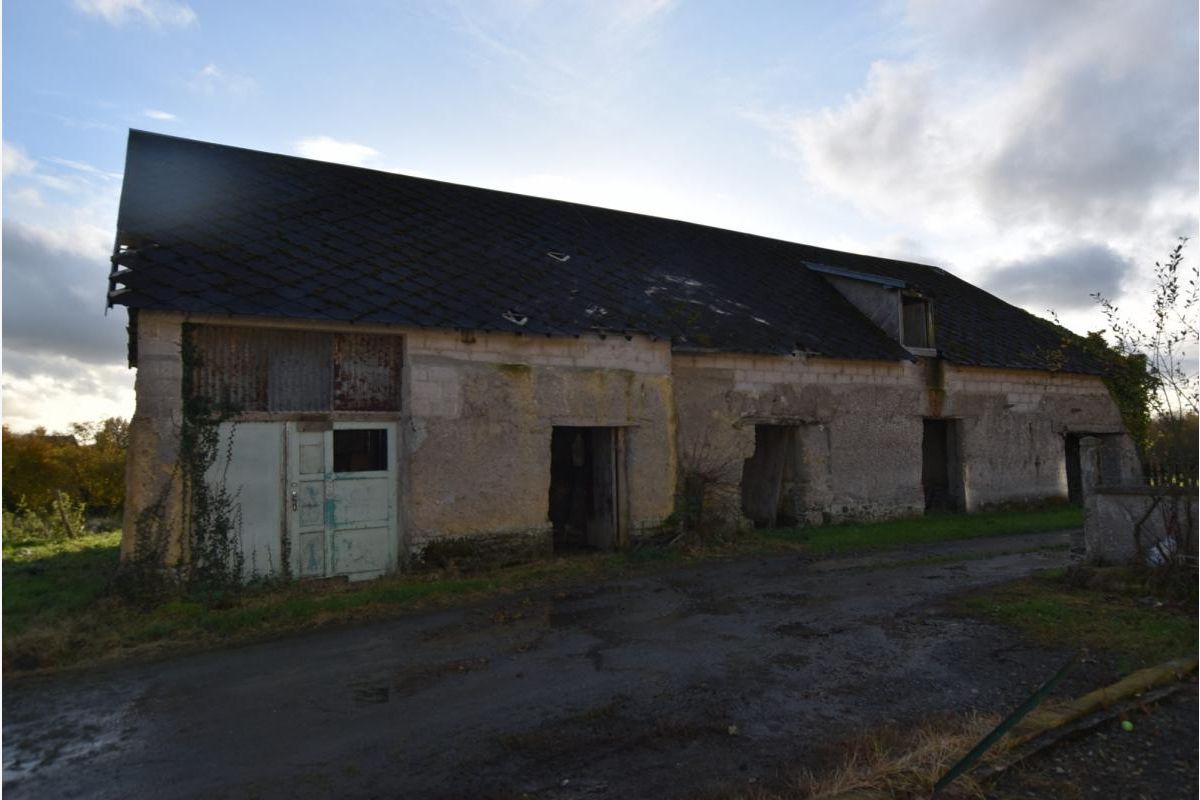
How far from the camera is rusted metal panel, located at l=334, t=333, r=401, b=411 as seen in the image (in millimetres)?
9023

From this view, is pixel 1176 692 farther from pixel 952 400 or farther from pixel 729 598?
pixel 952 400

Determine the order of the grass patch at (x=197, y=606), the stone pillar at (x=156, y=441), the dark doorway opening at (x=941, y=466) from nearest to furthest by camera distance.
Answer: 1. the grass patch at (x=197, y=606)
2. the stone pillar at (x=156, y=441)
3. the dark doorway opening at (x=941, y=466)

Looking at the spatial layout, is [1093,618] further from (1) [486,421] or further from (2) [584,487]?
(2) [584,487]

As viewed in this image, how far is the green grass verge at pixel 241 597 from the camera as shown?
21.0ft

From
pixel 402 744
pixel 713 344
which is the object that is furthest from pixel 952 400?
pixel 402 744

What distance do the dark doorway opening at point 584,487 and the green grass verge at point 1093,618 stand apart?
17.1ft

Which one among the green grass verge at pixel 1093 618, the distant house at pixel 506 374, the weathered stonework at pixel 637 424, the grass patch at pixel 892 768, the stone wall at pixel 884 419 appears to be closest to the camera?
the grass patch at pixel 892 768

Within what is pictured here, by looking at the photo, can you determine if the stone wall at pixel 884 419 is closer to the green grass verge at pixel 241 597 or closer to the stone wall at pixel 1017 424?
the stone wall at pixel 1017 424

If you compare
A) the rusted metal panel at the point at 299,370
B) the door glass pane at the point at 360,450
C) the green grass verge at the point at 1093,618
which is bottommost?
the green grass verge at the point at 1093,618

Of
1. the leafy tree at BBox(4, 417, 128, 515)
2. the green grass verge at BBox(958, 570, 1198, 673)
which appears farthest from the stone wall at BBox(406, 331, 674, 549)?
the leafy tree at BBox(4, 417, 128, 515)

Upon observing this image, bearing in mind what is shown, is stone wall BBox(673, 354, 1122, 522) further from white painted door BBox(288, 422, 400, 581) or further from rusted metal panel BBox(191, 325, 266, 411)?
rusted metal panel BBox(191, 325, 266, 411)

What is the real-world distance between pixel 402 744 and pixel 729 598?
4467 mm

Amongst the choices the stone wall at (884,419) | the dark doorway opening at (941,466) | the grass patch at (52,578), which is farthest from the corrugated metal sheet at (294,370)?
the dark doorway opening at (941,466)

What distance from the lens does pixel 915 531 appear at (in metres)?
12.1
